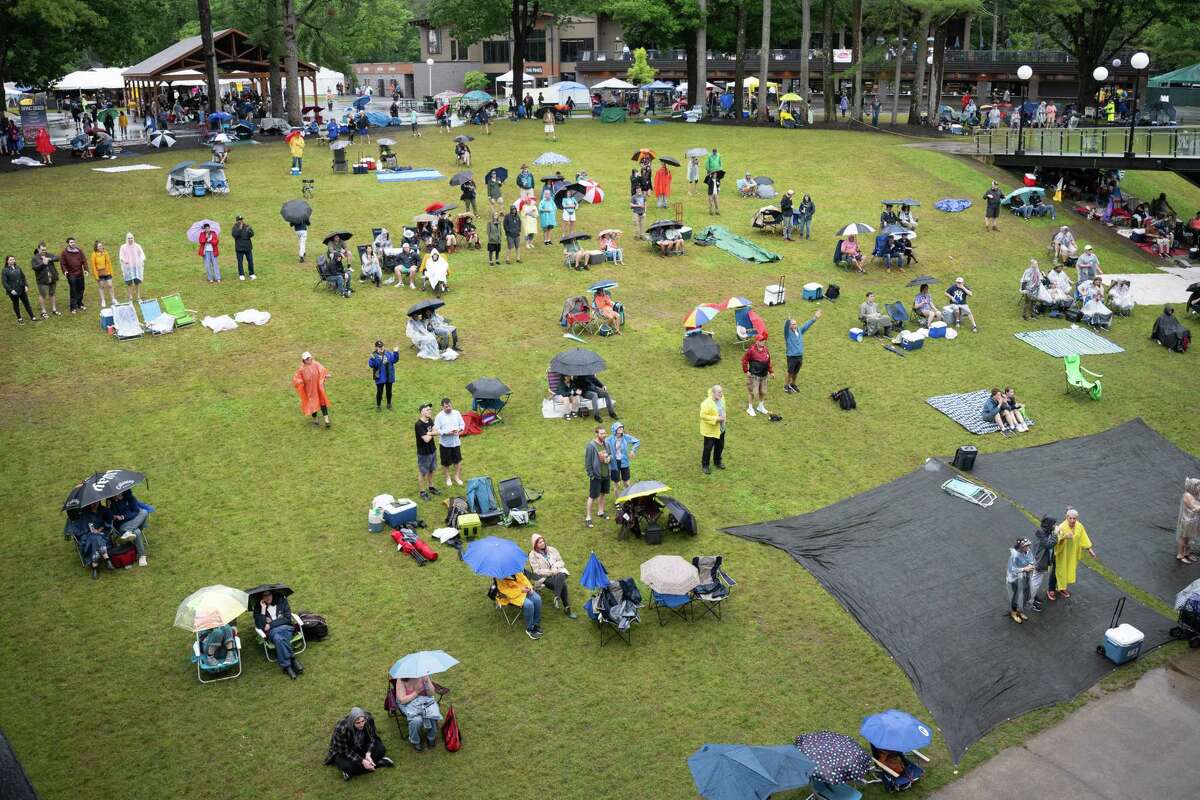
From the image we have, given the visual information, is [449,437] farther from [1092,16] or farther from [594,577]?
[1092,16]

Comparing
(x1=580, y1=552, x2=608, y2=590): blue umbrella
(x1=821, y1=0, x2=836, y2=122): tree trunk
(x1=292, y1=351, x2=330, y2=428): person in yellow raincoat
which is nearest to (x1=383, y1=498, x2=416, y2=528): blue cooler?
(x1=580, y1=552, x2=608, y2=590): blue umbrella

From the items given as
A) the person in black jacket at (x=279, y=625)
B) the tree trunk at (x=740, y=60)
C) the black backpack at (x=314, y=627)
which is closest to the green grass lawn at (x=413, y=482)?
the black backpack at (x=314, y=627)

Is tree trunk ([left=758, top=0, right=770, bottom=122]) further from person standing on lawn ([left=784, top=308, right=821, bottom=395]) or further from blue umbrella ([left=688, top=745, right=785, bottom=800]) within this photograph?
blue umbrella ([left=688, top=745, right=785, bottom=800])

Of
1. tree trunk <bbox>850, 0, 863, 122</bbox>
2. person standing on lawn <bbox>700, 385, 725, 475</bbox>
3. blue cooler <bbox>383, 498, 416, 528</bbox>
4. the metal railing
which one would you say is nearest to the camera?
blue cooler <bbox>383, 498, 416, 528</bbox>

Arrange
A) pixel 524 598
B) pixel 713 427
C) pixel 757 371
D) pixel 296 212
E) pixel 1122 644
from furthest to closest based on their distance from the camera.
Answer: pixel 296 212, pixel 757 371, pixel 713 427, pixel 524 598, pixel 1122 644

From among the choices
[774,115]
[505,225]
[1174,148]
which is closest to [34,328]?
[505,225]

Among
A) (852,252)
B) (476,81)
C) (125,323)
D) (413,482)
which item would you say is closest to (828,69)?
(852,252)

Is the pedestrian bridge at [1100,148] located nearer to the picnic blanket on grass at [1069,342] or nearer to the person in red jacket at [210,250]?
the picnic blanket on grass at [1069,342]
